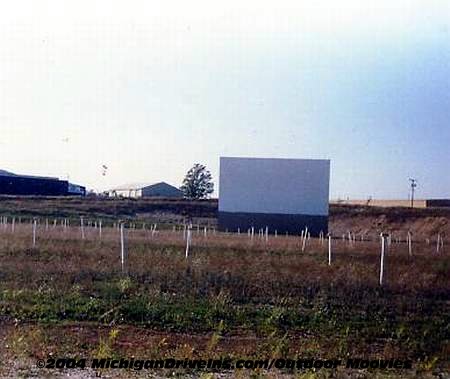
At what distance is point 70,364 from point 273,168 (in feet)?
145

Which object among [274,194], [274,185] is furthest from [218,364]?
[274,185]

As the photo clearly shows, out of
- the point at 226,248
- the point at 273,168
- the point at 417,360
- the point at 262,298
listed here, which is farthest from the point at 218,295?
the point at 273,168

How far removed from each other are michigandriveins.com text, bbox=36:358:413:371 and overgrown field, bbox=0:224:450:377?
9.8 inches

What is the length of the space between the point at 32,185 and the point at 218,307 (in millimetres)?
81644

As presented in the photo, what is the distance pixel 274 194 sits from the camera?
176 feet

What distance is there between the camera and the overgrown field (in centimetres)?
1121

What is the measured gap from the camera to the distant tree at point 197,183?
352 ft

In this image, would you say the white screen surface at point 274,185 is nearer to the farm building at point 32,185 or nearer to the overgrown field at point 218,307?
the overgrown field at point 218,307

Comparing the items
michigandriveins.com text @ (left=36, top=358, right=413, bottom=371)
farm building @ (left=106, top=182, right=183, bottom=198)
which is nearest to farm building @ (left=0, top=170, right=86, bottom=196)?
farm building @ (left=106, top=182, right=183, bottom=198)

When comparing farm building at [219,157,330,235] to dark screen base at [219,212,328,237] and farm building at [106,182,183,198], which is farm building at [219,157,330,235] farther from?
farm building at [106,182,183,198]

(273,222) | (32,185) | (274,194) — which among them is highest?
(32,185)

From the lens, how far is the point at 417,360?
10922 mm

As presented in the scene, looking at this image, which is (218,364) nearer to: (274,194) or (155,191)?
(274,194)

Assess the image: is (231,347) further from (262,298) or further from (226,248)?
(226,248)
